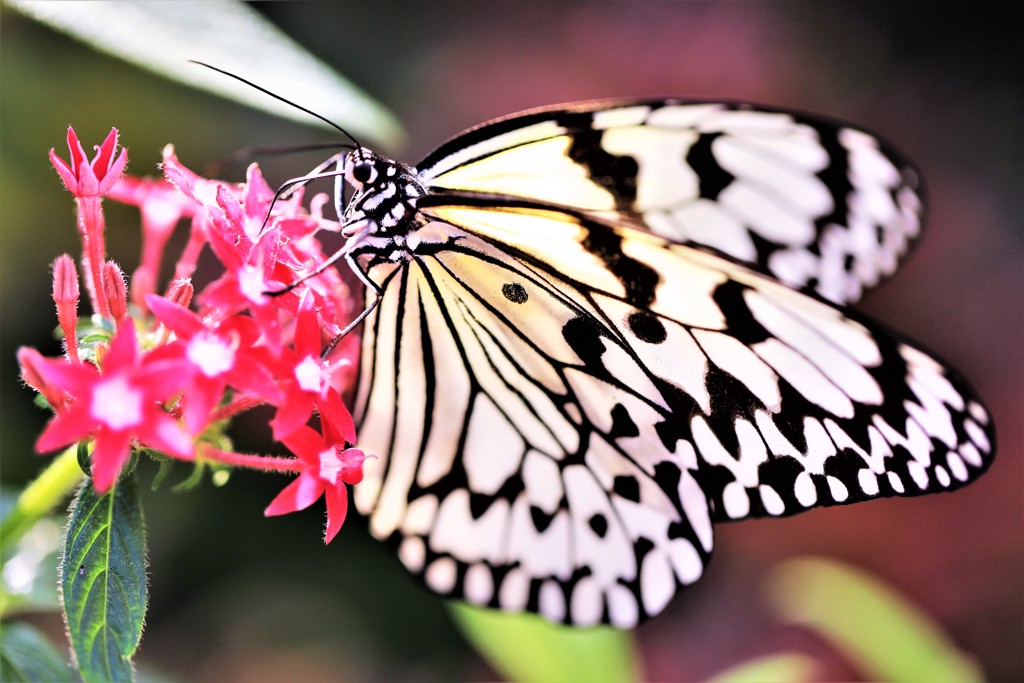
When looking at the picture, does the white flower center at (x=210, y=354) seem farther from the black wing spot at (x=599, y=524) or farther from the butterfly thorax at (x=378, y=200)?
the black wing spot at (x=599, y=524)

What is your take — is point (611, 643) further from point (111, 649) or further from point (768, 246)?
point (111, 649)

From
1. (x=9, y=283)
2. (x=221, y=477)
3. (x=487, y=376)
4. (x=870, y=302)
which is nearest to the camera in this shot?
(x=221, y=477)

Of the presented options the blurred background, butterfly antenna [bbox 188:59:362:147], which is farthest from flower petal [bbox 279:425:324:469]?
the blurred background

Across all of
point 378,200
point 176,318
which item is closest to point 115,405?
point 176,318

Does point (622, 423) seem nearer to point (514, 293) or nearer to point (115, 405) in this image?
point (514, 293)

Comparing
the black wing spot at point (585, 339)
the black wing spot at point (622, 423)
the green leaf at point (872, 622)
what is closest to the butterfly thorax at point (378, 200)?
the black wing spot at point (585, 339)

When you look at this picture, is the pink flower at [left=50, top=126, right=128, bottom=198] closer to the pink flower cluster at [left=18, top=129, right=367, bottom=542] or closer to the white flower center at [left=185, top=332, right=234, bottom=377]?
the pink flower cluster at [left=18, top=129, right=367, bottom=542]

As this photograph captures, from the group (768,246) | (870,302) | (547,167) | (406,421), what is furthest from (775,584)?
(547,167)
